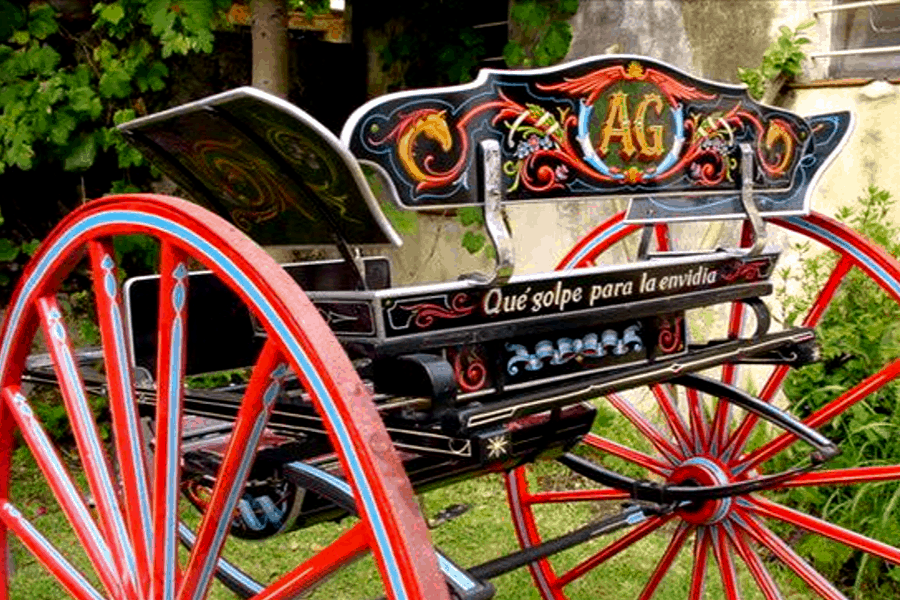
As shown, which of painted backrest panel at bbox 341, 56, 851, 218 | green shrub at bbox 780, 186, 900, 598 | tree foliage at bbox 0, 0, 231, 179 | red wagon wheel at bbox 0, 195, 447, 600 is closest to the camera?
red wagon wheel at bbox 0, 195, 447, 600

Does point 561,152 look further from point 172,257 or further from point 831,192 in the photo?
point 831,192

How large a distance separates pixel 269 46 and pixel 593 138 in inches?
105

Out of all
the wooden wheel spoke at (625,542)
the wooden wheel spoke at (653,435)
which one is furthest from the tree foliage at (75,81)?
the wooden wheel spoke at (625,542)

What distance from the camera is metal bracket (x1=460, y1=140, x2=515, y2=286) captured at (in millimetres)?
1783

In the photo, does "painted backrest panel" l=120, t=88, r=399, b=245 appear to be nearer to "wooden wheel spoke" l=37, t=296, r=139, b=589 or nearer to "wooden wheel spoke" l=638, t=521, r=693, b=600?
"wooden wheel spoke" l=37, t=296, r=139, b=589

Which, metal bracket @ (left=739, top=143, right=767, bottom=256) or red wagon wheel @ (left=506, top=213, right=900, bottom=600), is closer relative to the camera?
metal bracket @ (left=739, top=143, right=767, bottom=256)

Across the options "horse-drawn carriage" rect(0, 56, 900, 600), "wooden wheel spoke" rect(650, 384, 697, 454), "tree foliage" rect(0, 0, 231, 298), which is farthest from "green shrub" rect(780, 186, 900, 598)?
"tree foliage" rect(0, 0, 231, 298)

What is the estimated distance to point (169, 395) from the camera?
1.77 meters

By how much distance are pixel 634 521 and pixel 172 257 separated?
136 centimetres

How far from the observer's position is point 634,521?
Answer: 2.63 metres

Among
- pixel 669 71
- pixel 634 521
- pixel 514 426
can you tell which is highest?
pixel 669 71

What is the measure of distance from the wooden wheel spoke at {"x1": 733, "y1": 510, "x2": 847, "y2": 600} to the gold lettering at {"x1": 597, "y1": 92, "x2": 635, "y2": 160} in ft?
3.86

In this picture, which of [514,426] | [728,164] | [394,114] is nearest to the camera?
[394,114]

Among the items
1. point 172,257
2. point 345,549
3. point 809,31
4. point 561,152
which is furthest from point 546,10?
point 345,549
